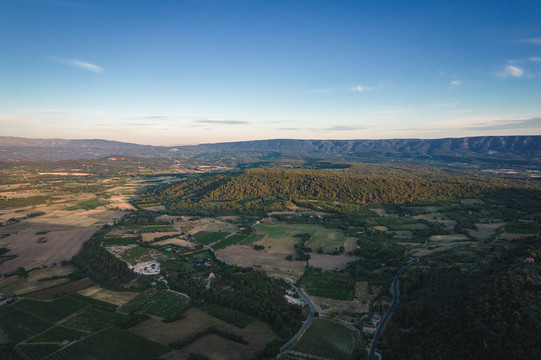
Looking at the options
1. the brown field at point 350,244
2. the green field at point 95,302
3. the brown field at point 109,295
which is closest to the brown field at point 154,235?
the brown field at point 109,295

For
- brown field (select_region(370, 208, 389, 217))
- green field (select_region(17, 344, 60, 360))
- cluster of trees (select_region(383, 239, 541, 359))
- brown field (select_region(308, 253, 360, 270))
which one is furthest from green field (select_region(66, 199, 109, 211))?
cluster of trees (select_region(383, 239, 541, 359))

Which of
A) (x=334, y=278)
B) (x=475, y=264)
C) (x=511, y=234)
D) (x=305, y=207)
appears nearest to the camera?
(x=475, y=264)

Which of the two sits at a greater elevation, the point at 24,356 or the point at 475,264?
the point at 475,264

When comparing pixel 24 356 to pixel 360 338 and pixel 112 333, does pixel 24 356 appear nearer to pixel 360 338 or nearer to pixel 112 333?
pixel 112 333

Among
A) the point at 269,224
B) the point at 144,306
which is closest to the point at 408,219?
the point at 269,224

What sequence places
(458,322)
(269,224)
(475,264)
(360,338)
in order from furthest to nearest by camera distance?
1. (269,224)
2. (475,264)
3. (360,338)
4. (458,322)

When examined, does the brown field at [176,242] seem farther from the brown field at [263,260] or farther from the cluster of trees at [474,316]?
the cluster of trees at [474,316]
